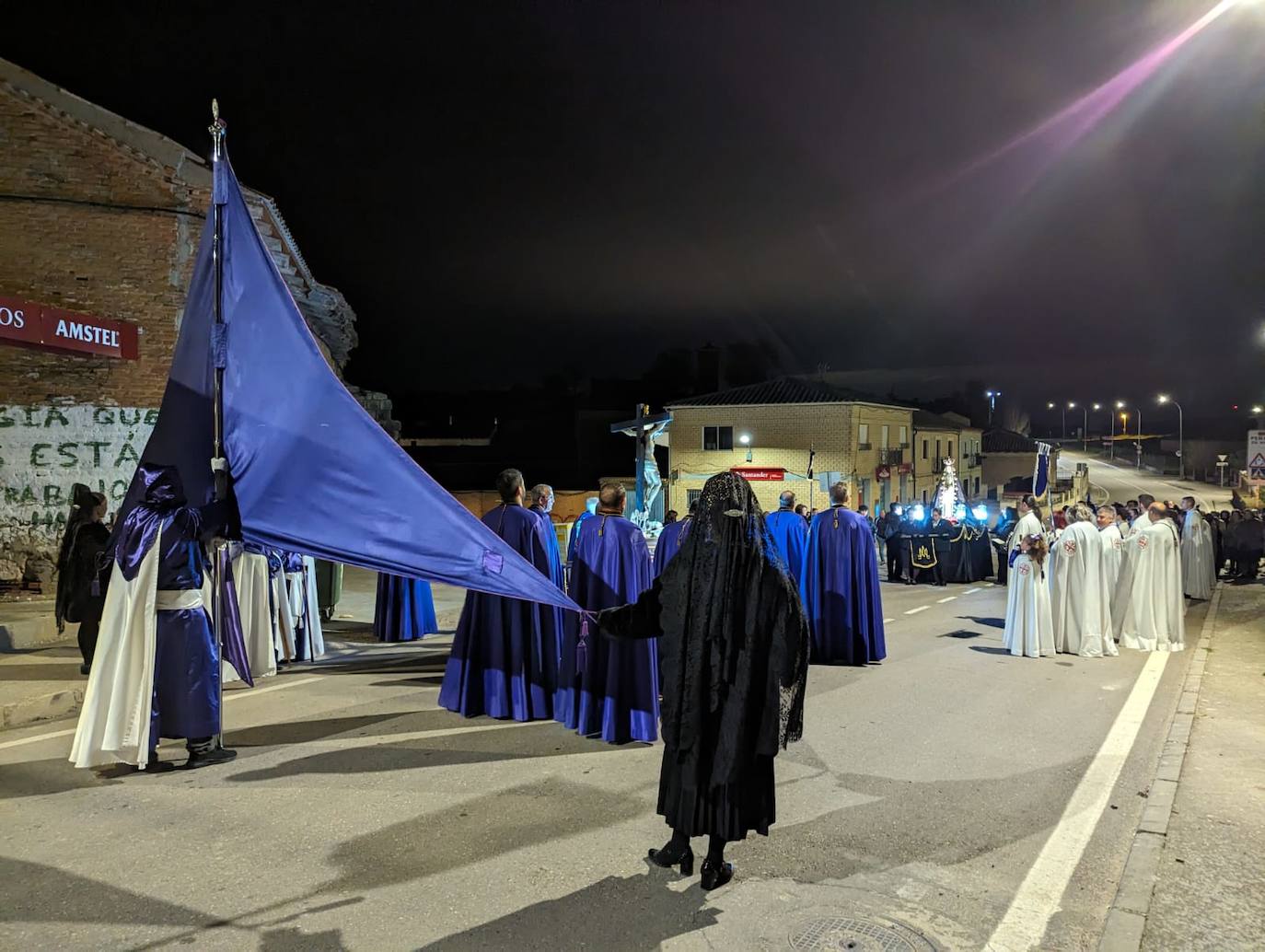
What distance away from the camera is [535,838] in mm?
4848

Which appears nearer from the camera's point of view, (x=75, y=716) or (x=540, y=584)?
(x=540, y=584)

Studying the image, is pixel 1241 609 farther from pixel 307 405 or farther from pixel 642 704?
pixel 307 405

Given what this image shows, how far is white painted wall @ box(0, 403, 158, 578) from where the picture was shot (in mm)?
13164

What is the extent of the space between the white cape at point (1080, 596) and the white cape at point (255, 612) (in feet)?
30.8

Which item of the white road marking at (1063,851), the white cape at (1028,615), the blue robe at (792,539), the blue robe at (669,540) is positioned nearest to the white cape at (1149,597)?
the white cape at (1028,615)

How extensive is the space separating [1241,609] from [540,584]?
15275 millimetres

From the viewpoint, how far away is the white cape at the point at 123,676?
222 inches

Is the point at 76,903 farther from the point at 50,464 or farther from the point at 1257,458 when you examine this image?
the point at 1257,458

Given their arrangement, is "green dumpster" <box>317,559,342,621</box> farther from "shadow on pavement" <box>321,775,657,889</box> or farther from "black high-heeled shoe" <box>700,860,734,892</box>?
"black high-heeled shoe" <box>700,860,734,892</box>

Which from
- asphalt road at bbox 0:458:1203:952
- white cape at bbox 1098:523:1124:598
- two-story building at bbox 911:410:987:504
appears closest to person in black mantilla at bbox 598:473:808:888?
asphalt road at bbox 0:458:1203:952

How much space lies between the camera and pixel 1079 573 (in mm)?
11219

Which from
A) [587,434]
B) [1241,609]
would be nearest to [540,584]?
[1241,609]

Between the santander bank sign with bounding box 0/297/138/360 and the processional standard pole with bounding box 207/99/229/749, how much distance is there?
9127mm

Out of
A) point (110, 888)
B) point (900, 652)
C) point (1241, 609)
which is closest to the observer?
point (110, 888)
